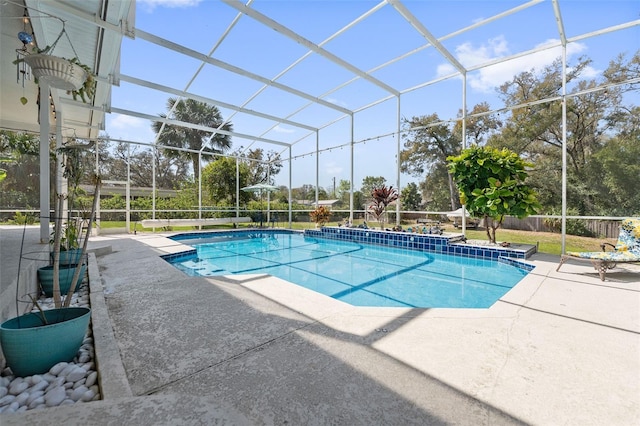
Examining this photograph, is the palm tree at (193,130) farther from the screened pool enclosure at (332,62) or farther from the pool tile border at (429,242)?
the pool tile border at (429,242)

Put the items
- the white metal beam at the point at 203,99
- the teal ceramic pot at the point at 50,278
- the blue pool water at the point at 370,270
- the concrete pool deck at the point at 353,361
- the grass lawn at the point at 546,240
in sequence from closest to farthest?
the concrete pool deck at the point at 353,361 → the teal ceramic pot at the point at 50,278 → the blue pool water at the point at 370,270 → the grass lawn at the point at 546,240 → the white metal beam at the point at 203,99

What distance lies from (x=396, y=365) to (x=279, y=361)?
0.70 meters

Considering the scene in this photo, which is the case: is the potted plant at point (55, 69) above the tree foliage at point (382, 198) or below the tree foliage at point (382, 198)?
A: above

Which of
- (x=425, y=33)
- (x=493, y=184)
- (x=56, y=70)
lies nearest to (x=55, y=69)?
(x=56, y=70)

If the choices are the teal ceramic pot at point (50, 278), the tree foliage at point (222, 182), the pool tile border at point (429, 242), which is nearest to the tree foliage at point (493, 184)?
the pool tile border at point (429, 242)

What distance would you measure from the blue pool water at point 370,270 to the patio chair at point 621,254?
3.01ft

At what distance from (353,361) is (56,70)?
346cm

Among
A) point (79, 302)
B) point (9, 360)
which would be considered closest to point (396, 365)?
point (9, 360)

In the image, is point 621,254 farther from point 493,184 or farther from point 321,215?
point 321,215

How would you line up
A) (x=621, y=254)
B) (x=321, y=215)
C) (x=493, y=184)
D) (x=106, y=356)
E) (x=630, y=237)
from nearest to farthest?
(x=106, y=356), (x=621, y=254), (x=630, y=237), (x=493, y=184), (x=321, y=215)

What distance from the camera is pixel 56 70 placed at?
258 cm

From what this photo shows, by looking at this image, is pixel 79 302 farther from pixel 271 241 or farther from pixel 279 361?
pixel 271 241

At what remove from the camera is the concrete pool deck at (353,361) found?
4.31ft

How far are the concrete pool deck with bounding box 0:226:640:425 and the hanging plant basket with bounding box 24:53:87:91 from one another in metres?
2.07
